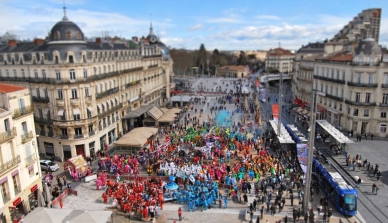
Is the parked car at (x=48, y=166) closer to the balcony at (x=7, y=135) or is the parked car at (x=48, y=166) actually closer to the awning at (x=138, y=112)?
the balcony at (x=7, y=135)

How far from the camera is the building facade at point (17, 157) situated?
70.8 feet

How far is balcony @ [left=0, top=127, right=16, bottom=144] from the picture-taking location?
2120 centimetres

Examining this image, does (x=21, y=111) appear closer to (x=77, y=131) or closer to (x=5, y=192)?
(x=5, y=192)

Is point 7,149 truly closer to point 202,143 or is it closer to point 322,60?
point 202,143

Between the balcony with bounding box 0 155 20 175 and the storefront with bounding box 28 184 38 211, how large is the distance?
130 inches

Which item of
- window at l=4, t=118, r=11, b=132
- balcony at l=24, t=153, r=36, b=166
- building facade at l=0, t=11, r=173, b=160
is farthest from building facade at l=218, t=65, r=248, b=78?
window at l=4, t=118, r=11, b=132

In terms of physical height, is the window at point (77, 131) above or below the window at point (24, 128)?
below

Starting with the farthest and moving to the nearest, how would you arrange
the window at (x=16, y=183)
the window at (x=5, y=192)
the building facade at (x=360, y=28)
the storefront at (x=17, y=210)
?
the building facade at (x=360, y=28) < the window at (x=16, y=183) < the storefront at (x=17, y=210) < the window at (x=5, y=192)

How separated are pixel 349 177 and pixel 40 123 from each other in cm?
3500

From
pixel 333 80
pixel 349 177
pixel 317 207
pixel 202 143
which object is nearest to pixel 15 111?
pixel 202 143

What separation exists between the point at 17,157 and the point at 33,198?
422cm

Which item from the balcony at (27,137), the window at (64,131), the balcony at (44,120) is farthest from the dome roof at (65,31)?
the balcony at (27,137)

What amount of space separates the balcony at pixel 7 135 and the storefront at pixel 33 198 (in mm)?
5272

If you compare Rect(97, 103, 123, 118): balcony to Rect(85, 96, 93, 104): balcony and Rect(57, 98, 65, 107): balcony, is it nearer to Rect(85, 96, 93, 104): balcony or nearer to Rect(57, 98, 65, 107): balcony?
Rect(85, 96, 93, 104): balcony
